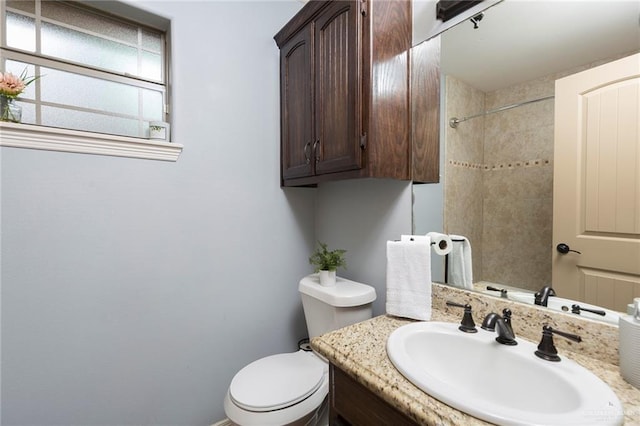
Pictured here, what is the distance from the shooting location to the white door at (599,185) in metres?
0.71

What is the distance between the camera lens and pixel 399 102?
115 cm

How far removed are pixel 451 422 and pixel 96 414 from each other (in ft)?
4.68

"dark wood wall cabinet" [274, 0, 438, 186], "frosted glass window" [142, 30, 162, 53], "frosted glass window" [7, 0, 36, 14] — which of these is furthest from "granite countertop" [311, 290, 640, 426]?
"frosted glass window" [7, 0, 36, 14]

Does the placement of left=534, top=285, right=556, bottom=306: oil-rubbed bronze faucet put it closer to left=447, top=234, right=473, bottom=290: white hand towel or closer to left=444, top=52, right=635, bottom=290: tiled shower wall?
left=444, top=52, right=635, bottom=290: tiled shower wall

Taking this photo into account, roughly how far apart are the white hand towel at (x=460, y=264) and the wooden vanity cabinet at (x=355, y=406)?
0.58 meters

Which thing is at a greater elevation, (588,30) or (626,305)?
(588,30)

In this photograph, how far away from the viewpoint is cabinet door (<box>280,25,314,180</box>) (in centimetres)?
137

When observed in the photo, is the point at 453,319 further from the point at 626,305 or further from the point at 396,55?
the point at 396,55

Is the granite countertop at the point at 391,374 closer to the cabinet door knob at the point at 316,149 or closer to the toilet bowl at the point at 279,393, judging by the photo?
the toilet bowl at the point at 279,393

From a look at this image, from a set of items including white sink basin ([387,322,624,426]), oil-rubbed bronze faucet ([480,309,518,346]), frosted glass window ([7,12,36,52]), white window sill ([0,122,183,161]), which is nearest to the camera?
white sink basin ([387,322,624,426])

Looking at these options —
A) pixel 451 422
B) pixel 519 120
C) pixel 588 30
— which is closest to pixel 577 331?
pixel 451 422

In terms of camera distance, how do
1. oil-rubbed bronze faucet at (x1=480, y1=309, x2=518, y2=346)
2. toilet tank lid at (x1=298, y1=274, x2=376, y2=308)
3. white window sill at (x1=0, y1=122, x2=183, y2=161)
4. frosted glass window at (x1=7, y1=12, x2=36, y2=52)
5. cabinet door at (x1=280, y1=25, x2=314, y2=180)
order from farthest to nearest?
cabinet door at (x1=280, y1=25, x2=314, y2=180)
toilet tank lid at (x1=298, y1=274, x2=376, y2=308)
frosted glass window at (x1=7, y1=12, x2=36, y2=52)
white window sill at (x1=0, y1=122, x2=183, y2=161)
oil-rubbed bronze faucet at (x1=480, y1=309, x2=518, y2=346)

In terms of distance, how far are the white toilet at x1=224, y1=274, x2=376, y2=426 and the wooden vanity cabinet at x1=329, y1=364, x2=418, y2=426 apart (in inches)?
10.9

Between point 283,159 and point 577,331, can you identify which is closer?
point 577,331
